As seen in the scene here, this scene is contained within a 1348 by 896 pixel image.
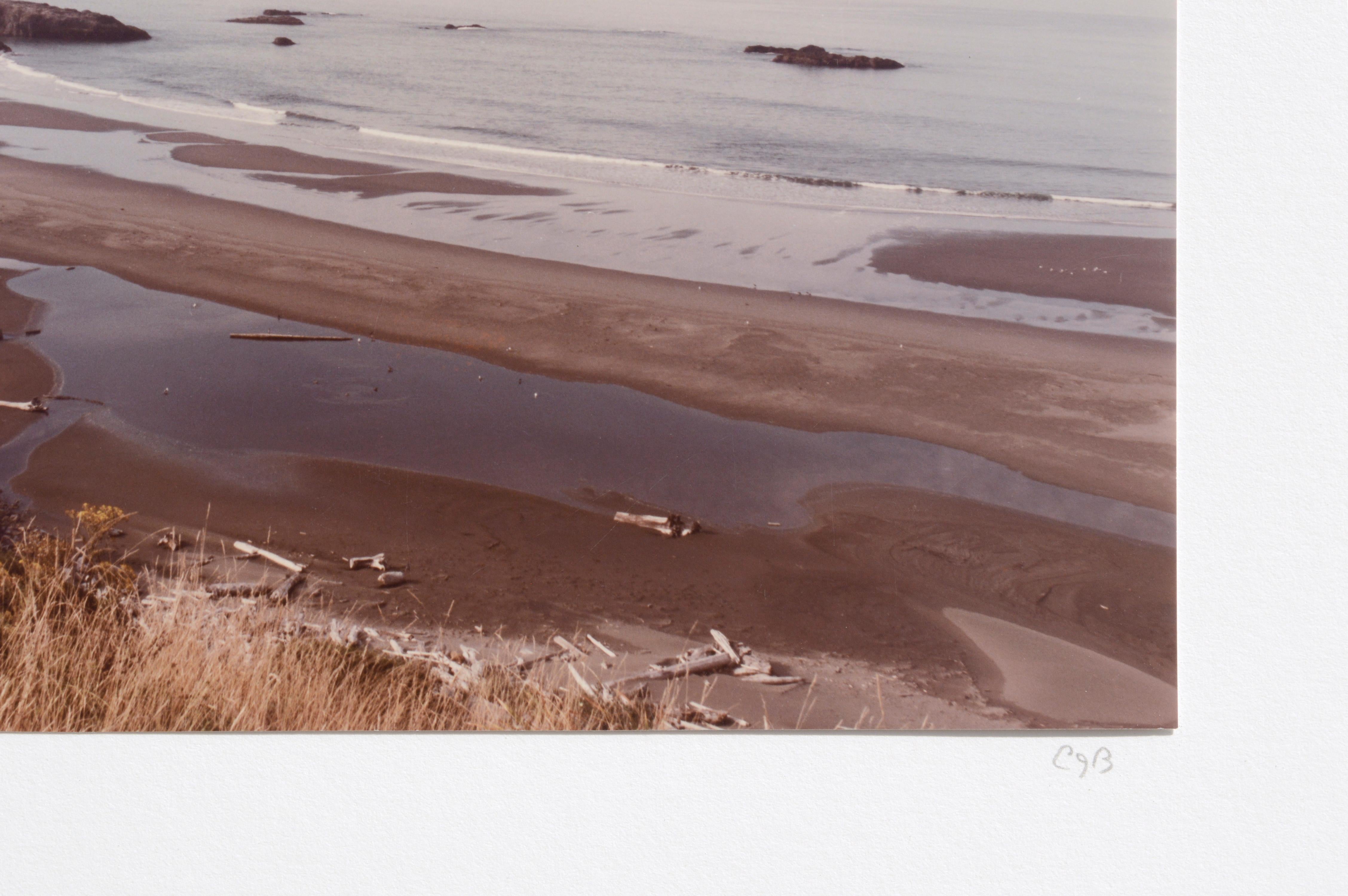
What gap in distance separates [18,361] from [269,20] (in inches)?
72.7

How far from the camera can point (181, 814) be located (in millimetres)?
2805

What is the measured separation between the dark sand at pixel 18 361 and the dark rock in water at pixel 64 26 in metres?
1.08

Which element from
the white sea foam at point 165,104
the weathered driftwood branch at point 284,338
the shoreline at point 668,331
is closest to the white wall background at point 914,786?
the shoreline at point 668,331

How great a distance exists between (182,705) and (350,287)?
94.2 inches

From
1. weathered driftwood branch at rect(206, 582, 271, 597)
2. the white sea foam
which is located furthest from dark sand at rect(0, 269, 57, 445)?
weathered driftwood branch at rect(206, 582, 271, 597)

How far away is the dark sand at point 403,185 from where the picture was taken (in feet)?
18.4

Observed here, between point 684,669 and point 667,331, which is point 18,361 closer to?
point 667,331

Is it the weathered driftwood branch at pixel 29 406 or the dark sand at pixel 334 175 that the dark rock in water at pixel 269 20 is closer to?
the dark sand at pixel 334 175

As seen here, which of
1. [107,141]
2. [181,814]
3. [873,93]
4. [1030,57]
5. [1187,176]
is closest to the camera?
[181,814]

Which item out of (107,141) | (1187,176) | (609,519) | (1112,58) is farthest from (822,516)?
(107,141)

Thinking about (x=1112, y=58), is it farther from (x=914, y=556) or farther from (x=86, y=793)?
(x=86, y=793)

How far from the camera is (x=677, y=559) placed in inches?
136

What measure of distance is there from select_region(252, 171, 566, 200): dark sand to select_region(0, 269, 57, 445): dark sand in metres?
2.13
